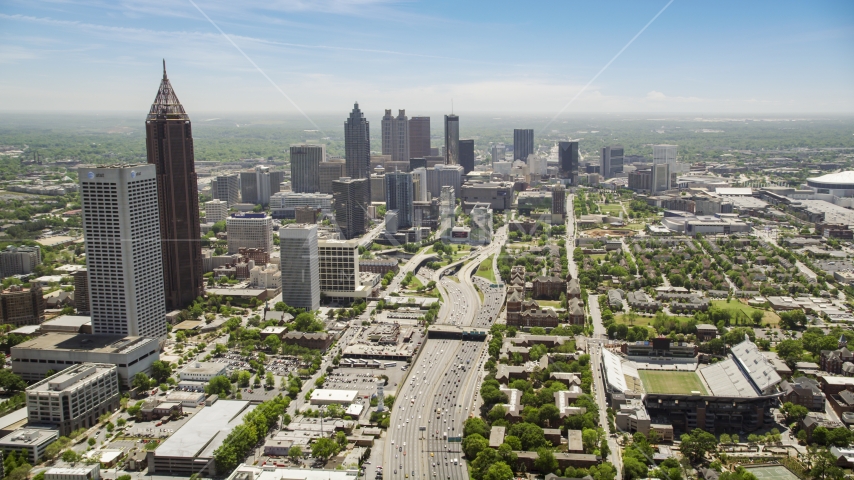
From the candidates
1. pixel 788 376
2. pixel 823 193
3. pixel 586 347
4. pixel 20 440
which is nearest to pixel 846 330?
pixel 788 376

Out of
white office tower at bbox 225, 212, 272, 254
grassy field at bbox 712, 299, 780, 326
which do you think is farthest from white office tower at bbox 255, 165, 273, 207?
grassy field at bbox 712, 299, 780, 326

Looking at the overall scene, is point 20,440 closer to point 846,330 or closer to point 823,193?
point 846,330

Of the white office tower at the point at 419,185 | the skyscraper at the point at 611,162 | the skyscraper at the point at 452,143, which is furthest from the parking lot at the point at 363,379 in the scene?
the skyscraper at the point at 611,162

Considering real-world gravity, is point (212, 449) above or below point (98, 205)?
below

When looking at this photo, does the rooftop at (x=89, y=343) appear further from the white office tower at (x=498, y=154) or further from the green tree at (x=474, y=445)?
the white office tower at (x=498, y=154)

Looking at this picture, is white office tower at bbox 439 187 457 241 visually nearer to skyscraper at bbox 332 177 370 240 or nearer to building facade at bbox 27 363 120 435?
skyscraper at bbox 332 177 370 240

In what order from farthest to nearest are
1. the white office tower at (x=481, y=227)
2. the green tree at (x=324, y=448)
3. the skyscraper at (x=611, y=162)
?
1. the skyscraper at (x=611, y=162)
2. the white office tower at (x=481, y=227)
3. the green tree at (x=324, y=448)
